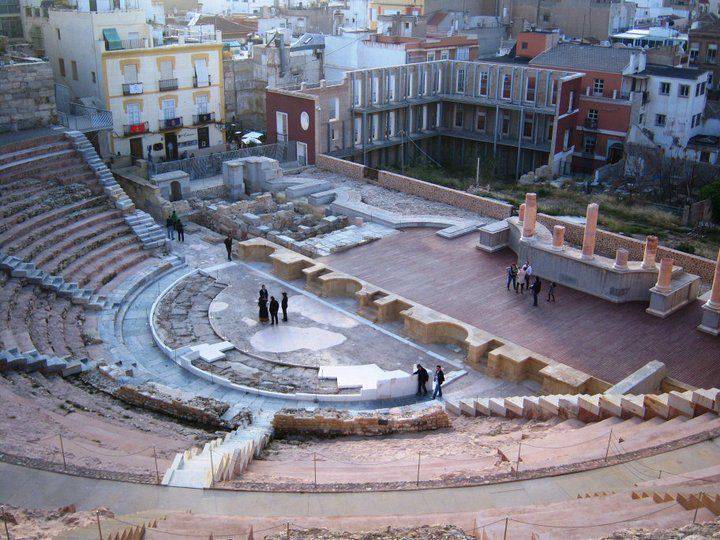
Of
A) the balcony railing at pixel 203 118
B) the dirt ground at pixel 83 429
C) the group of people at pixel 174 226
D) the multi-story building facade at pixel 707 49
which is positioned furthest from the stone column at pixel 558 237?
the multi-story building facade at pixel 707 49

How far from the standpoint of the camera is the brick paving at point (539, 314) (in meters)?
22.3

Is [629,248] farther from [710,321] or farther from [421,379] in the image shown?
[421,379]

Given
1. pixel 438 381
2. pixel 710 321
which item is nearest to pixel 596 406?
pixel 438 381

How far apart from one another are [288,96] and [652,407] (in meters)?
32.8

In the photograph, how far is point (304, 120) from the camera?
4409 centimetres

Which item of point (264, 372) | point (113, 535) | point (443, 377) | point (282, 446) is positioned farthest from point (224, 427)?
point (113, 535)

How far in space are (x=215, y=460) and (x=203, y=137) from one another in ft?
112

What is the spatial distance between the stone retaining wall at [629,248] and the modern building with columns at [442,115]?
17.8 metres

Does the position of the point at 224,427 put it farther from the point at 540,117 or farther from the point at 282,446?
the point at 540,117

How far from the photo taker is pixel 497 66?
51938mm

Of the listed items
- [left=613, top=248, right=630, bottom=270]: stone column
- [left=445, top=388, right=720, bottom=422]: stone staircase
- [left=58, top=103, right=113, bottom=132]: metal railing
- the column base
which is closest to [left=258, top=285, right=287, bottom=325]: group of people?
[left=445, top=388, right=720, bottom=422]: stone staircase

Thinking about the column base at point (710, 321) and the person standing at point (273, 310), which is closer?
the column base at point (710, 321)

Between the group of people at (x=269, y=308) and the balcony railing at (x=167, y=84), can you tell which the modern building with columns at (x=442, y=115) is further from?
the group of people at (x=269, y=308)

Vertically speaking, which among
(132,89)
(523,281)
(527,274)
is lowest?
(523,281)
